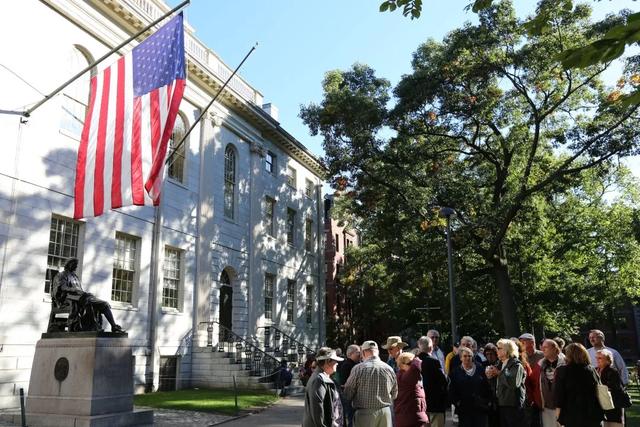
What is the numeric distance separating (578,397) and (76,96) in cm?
1539

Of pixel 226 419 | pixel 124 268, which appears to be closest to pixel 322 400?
pixel 226 419

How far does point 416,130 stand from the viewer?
2336 cm

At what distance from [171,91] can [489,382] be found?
26.6 feet

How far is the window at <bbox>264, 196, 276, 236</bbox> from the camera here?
28.8 metres

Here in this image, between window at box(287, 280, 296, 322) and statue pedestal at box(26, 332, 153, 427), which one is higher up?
window at box(287, 280, 296, 322)

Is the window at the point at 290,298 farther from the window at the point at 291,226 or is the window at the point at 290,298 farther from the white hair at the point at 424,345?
the white hair at the point at 424,345

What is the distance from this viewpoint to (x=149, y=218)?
19.1 meters

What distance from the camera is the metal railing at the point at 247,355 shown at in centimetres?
2098

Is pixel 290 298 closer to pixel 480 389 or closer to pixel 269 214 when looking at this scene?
pixel 269 214

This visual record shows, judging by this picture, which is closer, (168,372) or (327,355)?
(327,355)

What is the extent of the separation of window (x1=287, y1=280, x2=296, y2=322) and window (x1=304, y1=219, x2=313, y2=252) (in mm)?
3239

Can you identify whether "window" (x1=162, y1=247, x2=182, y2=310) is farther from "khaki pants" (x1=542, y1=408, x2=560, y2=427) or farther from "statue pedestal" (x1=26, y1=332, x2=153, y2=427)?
"khaki pants" (x1=542, y1=408, x2=560, y2=427)

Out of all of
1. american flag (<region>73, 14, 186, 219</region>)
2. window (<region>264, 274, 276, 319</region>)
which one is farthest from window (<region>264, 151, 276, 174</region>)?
american flag (<region>73, 14, 186, 219</region>)

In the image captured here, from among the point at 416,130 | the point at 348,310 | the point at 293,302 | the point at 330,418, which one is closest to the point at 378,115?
the point at 416,130
